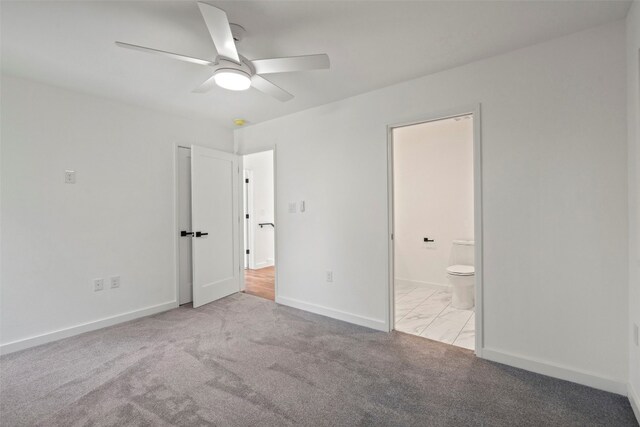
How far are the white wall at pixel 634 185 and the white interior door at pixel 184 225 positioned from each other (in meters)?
4.19

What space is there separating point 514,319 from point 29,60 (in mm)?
4302

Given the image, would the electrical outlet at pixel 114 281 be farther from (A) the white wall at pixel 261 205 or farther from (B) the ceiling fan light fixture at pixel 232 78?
(A) the white wall at pixel 261 205

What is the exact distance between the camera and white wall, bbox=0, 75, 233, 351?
8.57 ft

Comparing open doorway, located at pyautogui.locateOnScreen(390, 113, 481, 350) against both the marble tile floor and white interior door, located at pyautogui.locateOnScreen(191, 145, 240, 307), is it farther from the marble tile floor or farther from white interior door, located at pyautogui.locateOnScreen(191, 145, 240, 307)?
white interior door, located at pyautogui.locateOnScreen(191, 145, 240, 307)

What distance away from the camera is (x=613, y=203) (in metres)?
1.93

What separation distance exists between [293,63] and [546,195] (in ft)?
6.62

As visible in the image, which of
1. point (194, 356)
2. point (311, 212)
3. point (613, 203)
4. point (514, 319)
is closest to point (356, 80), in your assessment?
point (311, 212)

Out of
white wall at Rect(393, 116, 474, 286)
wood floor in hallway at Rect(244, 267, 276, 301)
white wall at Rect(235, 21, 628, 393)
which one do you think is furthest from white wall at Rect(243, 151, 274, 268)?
white wall at Rect(235, 21, 628, 393)

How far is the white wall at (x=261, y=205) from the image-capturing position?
20.0ft

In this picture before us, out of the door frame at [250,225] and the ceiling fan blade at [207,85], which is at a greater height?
the ceiling fan blade at [207,85]

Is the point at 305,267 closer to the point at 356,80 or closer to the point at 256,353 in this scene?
the point at 256,353

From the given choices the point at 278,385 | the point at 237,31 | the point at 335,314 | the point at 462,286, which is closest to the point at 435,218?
the point at 462,286

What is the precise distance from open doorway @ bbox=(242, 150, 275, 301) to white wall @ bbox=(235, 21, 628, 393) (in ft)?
11.5

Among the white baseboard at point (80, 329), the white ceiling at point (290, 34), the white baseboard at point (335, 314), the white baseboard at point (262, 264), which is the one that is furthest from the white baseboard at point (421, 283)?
the white baseboard at point (80, 329)
